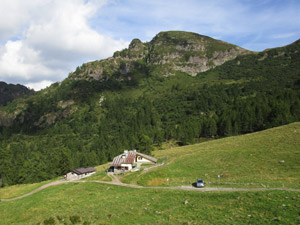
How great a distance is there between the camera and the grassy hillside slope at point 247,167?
33609 millimetres

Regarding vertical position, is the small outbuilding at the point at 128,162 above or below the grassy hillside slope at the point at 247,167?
below

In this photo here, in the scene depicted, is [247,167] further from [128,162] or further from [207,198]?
[128,162]

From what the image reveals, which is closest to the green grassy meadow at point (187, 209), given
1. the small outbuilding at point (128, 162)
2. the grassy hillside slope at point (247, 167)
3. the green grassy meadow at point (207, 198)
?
the green grassy meadow at point (207, 198)

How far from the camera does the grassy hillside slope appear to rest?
33609 mm

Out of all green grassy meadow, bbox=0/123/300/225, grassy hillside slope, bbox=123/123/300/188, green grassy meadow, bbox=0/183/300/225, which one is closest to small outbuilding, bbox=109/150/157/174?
green grassy meadow, bbox=0/123/300/225

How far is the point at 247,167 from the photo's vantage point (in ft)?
133

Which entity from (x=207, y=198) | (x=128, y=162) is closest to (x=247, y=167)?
(x=207, y=198)

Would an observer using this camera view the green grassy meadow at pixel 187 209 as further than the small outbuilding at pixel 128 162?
No

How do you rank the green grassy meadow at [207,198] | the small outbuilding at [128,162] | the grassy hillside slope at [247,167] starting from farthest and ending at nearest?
the small outbuilding at [128,162] → the grassy hillside slope at [247,167] → the green grassy meadow at [207,198]

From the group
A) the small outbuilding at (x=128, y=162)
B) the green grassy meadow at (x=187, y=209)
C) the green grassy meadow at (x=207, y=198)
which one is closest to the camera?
the green grassy meadow at (x=187, y=209)

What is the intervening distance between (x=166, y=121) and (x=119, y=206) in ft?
540

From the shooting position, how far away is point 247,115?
359 ft

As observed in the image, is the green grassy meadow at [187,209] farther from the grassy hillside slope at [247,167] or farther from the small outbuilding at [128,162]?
the small outbuilding at [128,162]

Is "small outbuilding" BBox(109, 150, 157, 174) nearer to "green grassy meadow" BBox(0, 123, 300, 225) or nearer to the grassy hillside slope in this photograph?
"green grassy meadow" BBox(0, 123, 300, 225)
